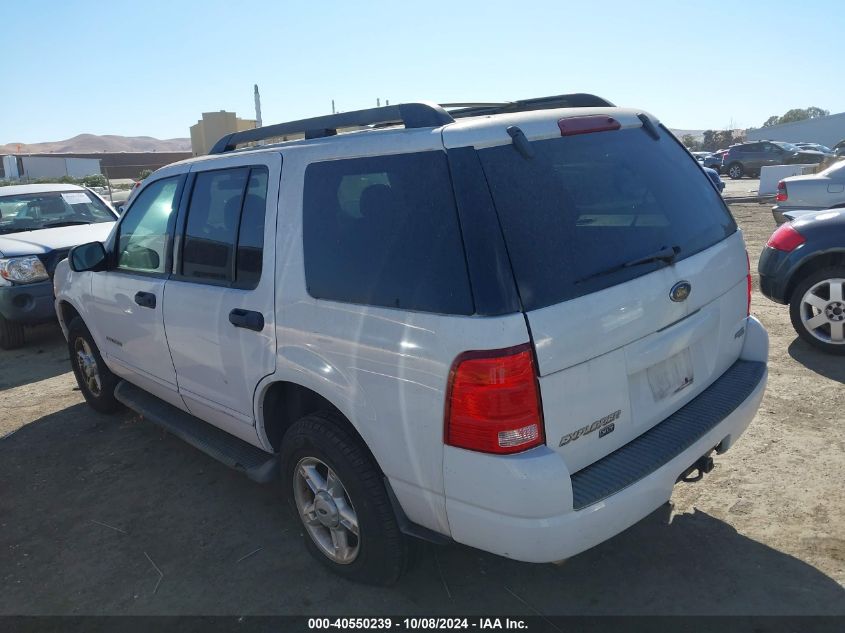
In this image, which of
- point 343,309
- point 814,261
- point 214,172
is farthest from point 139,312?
point 814,261

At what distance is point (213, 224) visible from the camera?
3.54m

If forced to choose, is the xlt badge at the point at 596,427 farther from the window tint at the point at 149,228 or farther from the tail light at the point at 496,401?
the window tint at the point at 149,228

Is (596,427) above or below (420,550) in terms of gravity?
above

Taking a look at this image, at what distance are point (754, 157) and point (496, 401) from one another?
1307 inches

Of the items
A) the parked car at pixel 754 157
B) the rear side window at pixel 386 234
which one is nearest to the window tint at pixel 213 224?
the rear side window at pixel 386 234

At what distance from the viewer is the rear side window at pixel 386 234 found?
2.34 m

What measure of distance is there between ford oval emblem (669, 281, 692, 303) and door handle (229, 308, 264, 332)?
1.78 meters

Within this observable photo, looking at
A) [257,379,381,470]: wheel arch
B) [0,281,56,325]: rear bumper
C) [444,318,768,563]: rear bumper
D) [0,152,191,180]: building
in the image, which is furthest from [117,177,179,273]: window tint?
[0,152,191,180]: building

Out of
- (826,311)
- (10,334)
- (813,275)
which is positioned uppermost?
(813,275)

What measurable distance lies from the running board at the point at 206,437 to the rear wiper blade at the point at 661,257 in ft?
6.43

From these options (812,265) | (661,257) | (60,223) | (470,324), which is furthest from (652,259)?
(60,223)

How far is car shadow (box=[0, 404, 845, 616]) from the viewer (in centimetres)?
285

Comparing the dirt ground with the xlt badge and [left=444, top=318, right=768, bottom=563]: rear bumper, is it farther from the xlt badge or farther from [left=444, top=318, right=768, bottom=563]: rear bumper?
the xlt badge

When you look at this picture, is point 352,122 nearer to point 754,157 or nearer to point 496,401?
point 496,401
